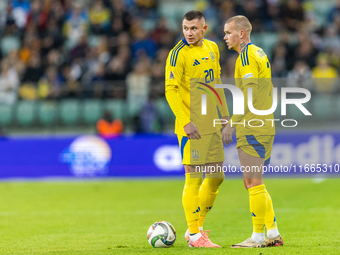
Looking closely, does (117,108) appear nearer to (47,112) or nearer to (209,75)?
(47,112)

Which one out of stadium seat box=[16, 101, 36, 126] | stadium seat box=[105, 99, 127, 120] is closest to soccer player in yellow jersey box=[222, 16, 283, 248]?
stadium seat box=[105, 99, 127, 120]

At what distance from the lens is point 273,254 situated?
206 inches

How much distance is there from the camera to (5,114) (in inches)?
567

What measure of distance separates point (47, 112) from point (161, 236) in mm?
9120

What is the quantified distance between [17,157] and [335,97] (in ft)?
27.2

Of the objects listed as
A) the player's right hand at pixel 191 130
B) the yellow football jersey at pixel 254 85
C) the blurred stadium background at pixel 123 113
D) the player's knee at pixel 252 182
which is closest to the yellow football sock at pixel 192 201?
the player's right hand at pixel 191 130

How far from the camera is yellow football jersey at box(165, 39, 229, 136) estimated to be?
5.89m

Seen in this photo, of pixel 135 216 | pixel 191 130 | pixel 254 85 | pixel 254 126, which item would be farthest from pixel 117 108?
pixel 254 85

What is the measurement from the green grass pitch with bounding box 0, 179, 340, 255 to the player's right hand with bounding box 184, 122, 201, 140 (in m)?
1.23

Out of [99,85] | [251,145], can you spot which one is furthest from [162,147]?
[251,145]

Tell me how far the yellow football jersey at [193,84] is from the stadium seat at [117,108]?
8.25m

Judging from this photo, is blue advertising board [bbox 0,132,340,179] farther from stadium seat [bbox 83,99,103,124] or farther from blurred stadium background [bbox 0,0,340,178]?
stadium seat [bbox 83,99,103,124]

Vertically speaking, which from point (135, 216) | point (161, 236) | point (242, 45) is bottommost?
point (135, 216)

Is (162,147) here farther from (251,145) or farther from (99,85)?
(251,145)
